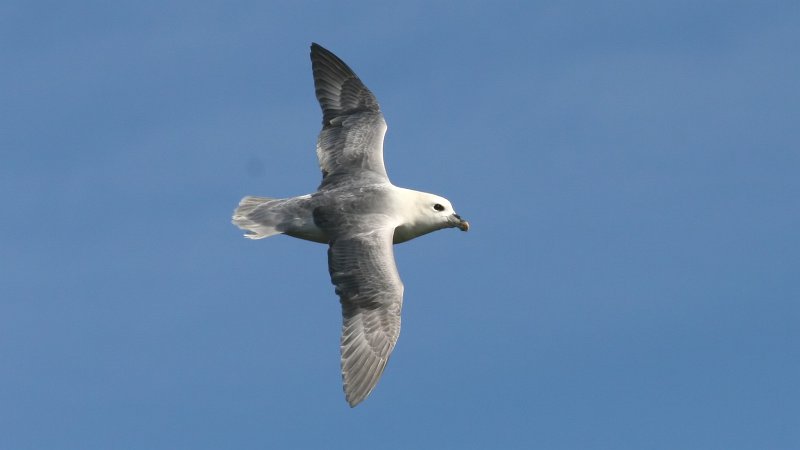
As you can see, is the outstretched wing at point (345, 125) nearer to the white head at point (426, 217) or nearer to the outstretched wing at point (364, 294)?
the white head at point (426, 217)

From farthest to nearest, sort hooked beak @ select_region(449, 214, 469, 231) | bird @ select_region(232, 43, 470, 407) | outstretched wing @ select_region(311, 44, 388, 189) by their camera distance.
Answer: outstretched wing @ select_region(311, 44, 388, 189) → hooked beak @ select_region(449, 214, 469, 231) → bird @ select_region(232, 43, 470, 407)

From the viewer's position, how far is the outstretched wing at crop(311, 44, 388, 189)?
1708cm

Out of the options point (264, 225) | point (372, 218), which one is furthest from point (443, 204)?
point (264, 225)

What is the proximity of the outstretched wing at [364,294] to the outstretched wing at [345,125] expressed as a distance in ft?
4.48

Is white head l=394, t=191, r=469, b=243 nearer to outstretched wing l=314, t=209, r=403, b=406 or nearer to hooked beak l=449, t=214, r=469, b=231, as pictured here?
hooked beak l=449, t=214, r=469, b=231

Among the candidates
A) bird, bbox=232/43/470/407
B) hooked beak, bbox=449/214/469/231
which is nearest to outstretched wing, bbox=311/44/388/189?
bird, bbox=232/43/470/407

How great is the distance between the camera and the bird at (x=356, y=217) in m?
14.6

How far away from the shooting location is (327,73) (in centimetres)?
1844

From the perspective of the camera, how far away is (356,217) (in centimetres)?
1566

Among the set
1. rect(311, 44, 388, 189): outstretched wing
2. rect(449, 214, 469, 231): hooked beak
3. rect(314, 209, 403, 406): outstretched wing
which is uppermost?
rect(311, 44, 388, 189): outstretched wing

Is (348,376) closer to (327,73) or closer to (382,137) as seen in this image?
(382,137)

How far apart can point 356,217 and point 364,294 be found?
1.09 meters

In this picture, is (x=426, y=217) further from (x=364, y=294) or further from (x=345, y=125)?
(x=345, y=125)

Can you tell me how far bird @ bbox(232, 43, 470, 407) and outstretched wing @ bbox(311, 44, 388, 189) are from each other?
1 centimetres
